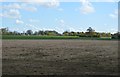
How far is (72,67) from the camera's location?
588 inches

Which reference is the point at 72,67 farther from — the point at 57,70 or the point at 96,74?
the point at 96,74

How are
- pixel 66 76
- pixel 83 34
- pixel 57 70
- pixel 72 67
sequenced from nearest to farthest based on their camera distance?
pixel 66 76 < pixel 57 70 < pixel 72 67 < pixel 83 34

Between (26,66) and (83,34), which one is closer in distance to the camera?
(26,66)

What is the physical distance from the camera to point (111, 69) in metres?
14.4

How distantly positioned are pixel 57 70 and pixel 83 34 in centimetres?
7870

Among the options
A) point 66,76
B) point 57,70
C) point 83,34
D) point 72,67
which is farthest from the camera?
point 83,34

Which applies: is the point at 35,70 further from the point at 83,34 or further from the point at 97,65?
the point at 83,34

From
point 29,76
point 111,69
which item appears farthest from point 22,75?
point 111,69

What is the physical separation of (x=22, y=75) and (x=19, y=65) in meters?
2.99

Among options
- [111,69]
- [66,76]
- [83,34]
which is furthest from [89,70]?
[83,34]

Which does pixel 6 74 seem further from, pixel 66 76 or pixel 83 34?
pixel 83 34

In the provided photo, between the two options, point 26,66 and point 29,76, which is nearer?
point 29,76

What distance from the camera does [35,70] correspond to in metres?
14.0

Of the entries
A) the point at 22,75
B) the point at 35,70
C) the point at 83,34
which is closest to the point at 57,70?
the point at 35,70
